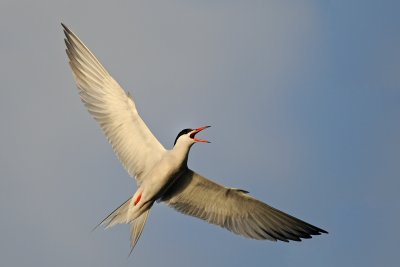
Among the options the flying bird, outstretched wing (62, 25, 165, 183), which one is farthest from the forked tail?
outstretched wing (62, 25, 165, 183)

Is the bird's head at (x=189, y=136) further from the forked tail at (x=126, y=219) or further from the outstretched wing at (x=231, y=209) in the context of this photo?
the forked tail at (x=126, y=219)

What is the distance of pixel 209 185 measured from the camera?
31.2 feet

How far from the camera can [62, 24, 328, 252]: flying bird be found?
363 inches

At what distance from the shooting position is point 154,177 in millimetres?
9180

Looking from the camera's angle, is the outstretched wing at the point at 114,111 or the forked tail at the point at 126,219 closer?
the forked tail at the point at 126,219

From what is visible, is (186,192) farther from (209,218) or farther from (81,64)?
(81,64)

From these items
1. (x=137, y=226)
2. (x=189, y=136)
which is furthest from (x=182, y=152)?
(x=137, y=226)

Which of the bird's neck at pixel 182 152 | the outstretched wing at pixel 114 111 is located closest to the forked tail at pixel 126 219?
the outstretched wing at pixel 114 111

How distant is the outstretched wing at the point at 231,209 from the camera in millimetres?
9414

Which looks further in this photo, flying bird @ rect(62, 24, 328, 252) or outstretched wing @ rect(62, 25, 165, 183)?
outstretched wing @ rect(62, 25, 165, 183)

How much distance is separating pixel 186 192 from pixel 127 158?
1030 mm

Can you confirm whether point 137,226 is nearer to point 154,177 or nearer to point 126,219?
point 126,219

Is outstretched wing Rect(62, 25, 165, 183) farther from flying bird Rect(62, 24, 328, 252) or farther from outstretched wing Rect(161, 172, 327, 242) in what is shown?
outstretched wing Rect(161, 172, 327, 242)

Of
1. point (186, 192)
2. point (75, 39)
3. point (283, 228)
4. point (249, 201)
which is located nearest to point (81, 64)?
point (75, 39)
